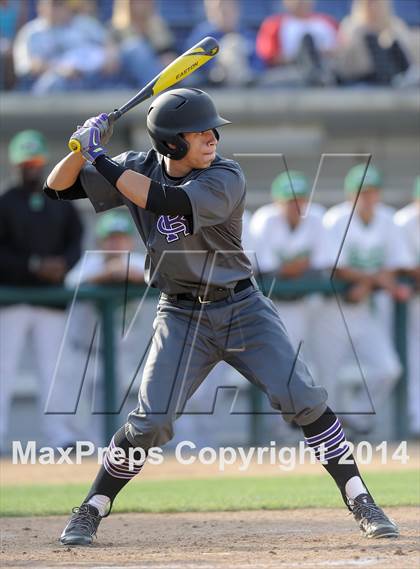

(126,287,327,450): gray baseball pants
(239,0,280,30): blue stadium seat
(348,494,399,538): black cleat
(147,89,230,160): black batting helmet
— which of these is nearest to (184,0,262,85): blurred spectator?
(239,0,280,30): blue stadium seat

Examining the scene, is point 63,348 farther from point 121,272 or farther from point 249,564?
point 249,564

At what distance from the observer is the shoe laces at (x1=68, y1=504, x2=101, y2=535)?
5211 mm

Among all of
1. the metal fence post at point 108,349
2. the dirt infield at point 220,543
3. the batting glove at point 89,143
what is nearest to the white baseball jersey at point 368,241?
the metal fence post at point 108,349

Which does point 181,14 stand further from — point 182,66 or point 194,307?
point 194,307

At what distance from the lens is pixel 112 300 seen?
32.0 feet

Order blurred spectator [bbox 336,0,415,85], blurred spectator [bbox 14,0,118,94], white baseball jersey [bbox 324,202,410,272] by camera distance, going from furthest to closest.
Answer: blurred spectator [bbox 336,0,415,85], blurred spectator [bbox 14,0,118,94], white baseball jersey [bbox 324,202,410,272]

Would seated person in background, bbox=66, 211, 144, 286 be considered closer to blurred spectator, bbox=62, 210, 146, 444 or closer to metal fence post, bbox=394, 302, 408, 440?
blurred spectator, bbox=62, 210, 146, 444

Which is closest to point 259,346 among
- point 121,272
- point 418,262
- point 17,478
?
point 17,478

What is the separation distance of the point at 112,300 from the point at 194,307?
4553mm

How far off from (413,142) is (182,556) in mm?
7598

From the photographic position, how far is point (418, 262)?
33.4ft

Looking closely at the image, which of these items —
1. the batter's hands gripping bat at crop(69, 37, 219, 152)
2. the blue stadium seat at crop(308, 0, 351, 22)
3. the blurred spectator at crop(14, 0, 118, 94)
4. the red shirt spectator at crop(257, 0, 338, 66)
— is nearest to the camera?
the batter's hands gripping bat at crop(69, 37, 219, 152)

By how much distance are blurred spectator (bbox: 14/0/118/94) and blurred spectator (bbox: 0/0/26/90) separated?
23 cm

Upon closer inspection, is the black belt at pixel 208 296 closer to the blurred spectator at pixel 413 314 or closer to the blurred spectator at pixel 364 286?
the blurred spectator at pixel 364 286
